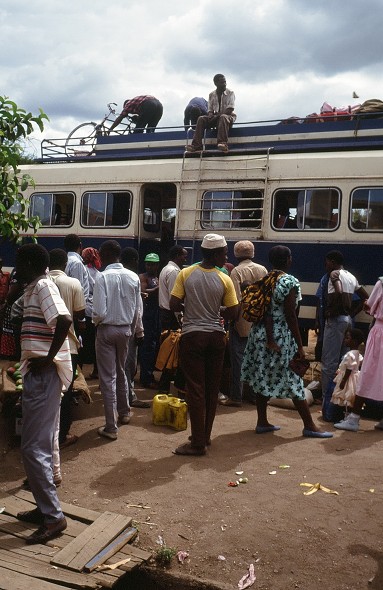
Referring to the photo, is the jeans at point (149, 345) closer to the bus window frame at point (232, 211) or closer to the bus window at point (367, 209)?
the bus window frame at point (232, 211)

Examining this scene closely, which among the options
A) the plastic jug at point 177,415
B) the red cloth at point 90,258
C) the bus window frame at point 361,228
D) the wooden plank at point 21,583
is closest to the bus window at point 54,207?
the red cloth at point 90,258

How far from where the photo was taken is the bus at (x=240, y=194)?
867 cm

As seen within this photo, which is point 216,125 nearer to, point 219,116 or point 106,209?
point 219,116

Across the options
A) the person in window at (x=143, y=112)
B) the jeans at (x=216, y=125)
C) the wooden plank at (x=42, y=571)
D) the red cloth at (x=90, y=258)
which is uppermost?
the person in window at (x=143, y=112)

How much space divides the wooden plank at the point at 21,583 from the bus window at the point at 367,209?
6.49 meters

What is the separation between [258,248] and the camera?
9.27 m

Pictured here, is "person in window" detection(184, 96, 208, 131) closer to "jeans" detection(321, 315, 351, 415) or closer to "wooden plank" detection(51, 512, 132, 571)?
"jeans" detection(321, 315, 351, 415)

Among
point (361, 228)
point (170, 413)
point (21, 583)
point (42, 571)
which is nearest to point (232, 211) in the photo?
point (361, 228)

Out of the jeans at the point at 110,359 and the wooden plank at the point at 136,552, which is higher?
the jeans at the point at 110,359

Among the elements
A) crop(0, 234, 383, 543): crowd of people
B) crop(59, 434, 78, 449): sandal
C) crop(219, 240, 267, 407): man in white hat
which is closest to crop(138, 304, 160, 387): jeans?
crop(0, 234, 383, 543): crowd of people

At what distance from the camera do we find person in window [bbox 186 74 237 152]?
10.1m

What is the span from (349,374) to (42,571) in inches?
166

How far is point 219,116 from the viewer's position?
33.8 ft

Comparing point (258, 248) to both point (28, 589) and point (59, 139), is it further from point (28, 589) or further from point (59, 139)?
point (28, 589)
